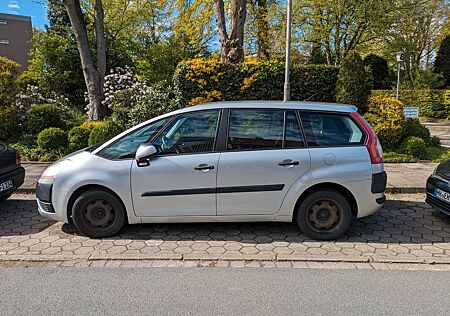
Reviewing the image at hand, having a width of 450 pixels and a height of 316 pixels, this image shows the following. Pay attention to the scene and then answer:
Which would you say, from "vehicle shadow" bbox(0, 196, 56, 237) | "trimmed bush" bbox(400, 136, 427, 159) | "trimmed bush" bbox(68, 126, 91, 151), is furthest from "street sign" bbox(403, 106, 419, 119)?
"vehicle shadow" bbox(0, 196, 56, 237)

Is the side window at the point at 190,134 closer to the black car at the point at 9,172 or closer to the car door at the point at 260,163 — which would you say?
the car door at the point at 260,163

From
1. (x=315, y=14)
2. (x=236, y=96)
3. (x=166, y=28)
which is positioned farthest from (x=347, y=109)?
(x=166, y=28)

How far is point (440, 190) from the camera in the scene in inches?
168

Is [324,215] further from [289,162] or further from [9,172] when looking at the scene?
[9,172]

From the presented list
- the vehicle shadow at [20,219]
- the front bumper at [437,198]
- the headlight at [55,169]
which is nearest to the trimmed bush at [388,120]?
the front bumper at [437,198]

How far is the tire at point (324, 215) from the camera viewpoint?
3812 mm

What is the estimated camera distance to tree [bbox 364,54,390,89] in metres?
22.8

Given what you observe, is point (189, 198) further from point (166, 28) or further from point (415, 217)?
point (166, 28)

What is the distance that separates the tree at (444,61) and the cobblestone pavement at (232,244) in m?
21.5

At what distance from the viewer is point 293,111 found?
3.94 m

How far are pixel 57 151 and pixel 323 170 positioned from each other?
7.06 meters

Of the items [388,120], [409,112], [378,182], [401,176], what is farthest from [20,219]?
[409,112]

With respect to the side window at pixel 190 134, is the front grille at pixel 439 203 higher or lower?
lower

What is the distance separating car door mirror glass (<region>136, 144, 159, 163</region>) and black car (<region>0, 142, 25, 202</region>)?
2411mm
